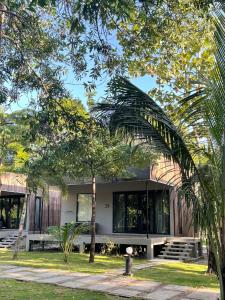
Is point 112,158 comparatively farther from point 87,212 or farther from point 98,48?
point 87,212

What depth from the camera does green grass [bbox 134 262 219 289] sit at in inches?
390

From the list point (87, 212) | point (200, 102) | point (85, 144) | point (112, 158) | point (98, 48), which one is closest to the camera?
point (200, 102)

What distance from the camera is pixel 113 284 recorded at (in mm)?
9414

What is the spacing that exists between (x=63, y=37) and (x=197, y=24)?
10.6 feet

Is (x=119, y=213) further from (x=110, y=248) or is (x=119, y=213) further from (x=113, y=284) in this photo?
(x=113, y=284)

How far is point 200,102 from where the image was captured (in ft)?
19.7

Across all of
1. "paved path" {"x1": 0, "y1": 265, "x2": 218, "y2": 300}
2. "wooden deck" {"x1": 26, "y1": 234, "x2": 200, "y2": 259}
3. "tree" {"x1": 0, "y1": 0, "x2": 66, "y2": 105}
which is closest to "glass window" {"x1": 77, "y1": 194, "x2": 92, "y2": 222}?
"wooden deck" {"x1": 26, "y1": 234, "x2": 200, "y2": 259}

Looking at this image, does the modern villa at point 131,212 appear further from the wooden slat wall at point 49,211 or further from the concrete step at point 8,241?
the wooden slat wall at point 49,211

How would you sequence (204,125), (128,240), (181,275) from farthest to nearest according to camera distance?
(128,240), (181,275), (204,125)

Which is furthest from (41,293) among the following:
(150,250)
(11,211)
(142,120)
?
(11,211)

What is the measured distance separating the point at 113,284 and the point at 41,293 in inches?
78.5

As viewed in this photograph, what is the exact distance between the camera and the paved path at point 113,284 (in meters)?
8.30

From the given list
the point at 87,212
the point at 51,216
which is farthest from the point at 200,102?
the point at 51,216

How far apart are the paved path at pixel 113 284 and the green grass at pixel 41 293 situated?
1.23 ft
